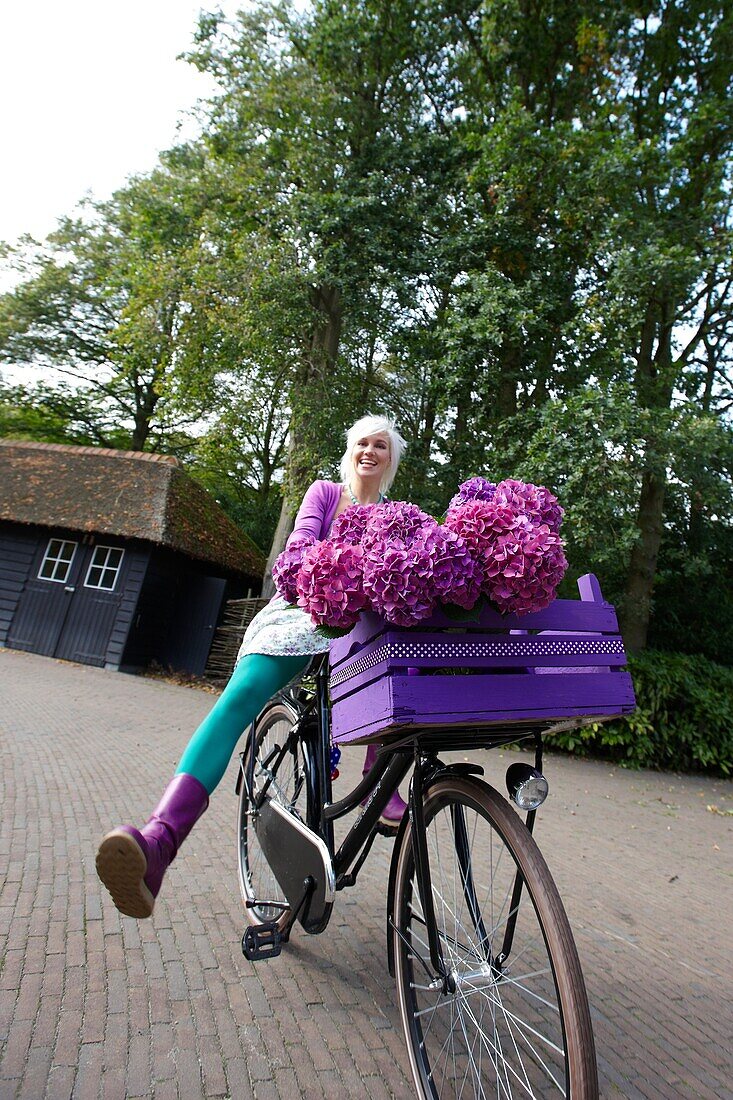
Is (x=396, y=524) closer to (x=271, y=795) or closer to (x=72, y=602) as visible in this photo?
(x=271, y=795)

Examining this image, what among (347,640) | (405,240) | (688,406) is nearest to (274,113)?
(405,240)

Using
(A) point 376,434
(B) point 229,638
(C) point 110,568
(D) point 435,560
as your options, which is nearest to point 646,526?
(B) point 229,638

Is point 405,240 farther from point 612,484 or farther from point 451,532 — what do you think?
point 451,532

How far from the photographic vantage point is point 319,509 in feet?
9.62

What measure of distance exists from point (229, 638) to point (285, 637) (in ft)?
44.2

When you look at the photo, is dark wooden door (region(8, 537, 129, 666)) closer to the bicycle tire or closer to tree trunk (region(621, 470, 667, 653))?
tree trunk (region(621, 470, 667, 653))

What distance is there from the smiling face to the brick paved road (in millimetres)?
2027

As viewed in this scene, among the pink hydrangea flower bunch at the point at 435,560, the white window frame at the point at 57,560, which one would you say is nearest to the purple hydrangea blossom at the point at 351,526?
the pink hydrangea flower bunch at the point at 435,560

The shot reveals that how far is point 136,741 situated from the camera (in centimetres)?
784

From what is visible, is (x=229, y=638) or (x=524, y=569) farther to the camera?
(x=229, y=638)

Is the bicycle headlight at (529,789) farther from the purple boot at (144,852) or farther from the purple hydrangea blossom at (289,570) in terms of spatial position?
the purple boot at (144,852)

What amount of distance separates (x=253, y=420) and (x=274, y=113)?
649cm

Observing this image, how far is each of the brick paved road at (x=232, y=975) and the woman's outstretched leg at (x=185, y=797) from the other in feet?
1.77

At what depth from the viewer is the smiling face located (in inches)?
119
